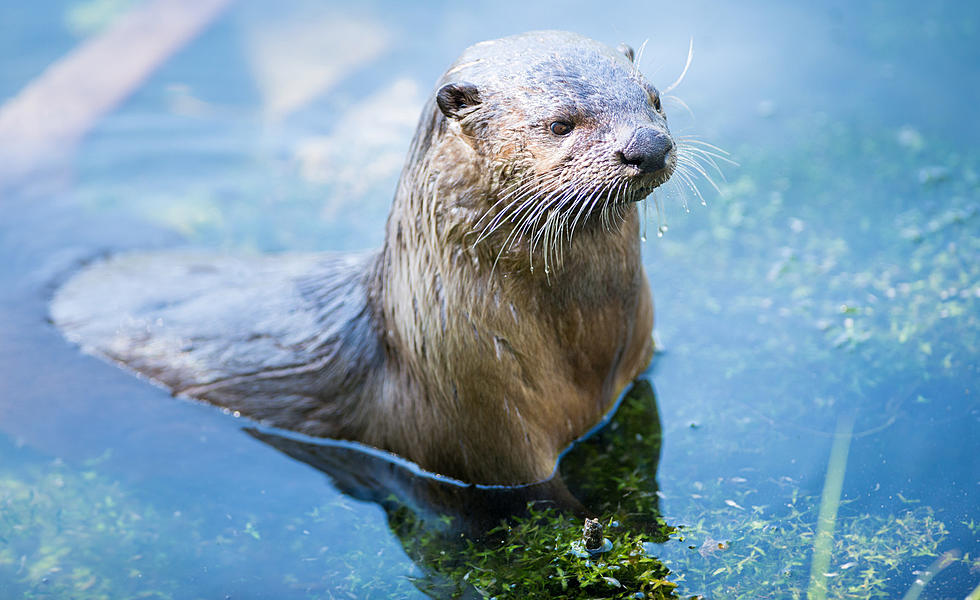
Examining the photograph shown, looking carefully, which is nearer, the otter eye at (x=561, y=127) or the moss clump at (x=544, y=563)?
the otter eye at (x=561, y=127)

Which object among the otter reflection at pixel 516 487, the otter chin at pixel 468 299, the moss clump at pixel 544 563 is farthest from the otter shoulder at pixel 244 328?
the moss clump at pixel 544 563

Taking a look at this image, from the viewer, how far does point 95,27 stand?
7457 millimetres

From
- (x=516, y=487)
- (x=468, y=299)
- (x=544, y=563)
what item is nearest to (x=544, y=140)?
(x=468, y=299)

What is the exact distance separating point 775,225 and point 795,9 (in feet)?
7.56

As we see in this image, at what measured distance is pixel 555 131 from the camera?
3.07 m

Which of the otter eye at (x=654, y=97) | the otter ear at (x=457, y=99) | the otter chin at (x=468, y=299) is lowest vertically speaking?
the otter chin at (x=468, y=299)

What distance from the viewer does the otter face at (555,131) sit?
2984 mm

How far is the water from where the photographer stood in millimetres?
3766

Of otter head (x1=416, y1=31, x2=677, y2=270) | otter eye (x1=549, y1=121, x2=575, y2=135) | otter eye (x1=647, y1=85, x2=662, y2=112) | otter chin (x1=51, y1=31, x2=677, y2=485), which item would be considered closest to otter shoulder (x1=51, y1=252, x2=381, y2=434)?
otter chin (x1=51, y1=31, x2=677, y2=485)

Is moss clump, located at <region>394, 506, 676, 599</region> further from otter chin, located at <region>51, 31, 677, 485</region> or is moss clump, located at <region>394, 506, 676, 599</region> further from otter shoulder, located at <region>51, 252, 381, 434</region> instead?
otter shoulder, located at <region>51, 252, 381, 434</region>

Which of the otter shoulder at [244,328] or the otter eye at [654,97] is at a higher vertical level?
the otter eye at [654,97]

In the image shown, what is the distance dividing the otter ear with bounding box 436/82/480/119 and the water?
5.15 ft

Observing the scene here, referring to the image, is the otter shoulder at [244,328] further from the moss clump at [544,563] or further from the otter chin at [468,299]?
the moss clump at [544,563]

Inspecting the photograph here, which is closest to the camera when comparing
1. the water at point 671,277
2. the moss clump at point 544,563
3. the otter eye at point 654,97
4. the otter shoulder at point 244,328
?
the otter eye at point 654,97
